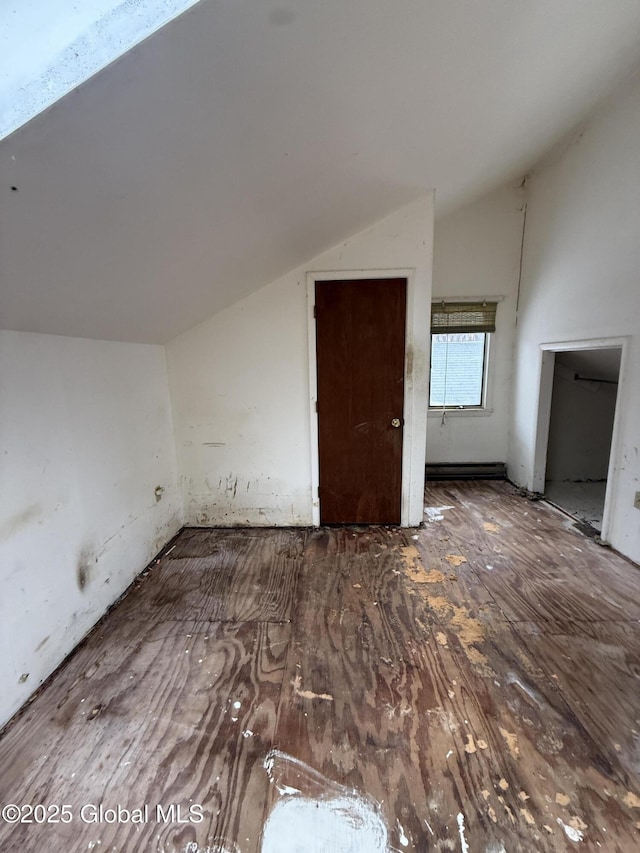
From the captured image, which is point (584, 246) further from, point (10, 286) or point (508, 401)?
point (10, 286)

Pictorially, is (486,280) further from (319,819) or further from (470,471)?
(319,819)

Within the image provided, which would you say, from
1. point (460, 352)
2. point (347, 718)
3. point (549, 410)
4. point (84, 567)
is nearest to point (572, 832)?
point (347, 718)

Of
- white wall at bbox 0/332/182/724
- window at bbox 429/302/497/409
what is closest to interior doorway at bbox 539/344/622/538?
window at bbox 429/302/497/409

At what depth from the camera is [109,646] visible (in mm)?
1670

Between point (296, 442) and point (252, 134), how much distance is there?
195 cm

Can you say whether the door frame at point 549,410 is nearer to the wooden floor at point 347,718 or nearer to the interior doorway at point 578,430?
the interior doorway at point 578,430

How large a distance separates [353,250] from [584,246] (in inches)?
71.2

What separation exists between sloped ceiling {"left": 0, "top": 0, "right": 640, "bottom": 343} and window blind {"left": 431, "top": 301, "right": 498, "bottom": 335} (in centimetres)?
154

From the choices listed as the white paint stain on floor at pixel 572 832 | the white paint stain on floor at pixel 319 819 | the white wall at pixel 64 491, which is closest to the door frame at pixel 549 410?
the white paint stain on floor at pixel 572 832

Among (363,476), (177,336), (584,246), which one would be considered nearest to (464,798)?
(363,476)

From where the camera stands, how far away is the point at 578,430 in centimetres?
364

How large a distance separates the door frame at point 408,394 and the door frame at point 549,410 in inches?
49.6

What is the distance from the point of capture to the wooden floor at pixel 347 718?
3.29 ft

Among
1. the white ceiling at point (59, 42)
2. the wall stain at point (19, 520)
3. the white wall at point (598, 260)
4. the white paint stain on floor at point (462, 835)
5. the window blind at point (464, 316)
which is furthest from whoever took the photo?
the window blind at point (464, 316)
